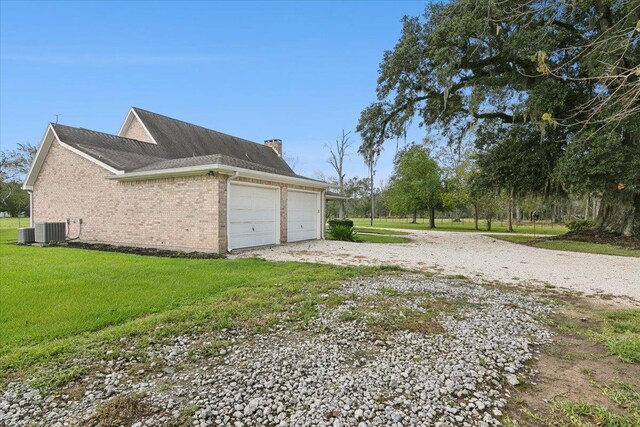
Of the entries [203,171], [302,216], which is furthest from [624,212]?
[203,171]

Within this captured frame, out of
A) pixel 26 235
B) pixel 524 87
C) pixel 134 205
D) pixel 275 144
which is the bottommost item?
pixel 26 235

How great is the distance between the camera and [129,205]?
10.9m

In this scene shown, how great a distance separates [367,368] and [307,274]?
3740 millimetres

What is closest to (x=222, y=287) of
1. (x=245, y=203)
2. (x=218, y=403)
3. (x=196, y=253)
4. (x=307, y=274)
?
(x=307, y=274)

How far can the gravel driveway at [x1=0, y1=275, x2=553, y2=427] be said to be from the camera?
2.07 m

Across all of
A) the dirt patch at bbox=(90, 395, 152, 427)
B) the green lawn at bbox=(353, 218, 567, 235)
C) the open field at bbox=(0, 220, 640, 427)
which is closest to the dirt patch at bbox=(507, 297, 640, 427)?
the open field at bbox=(0, 220, 640, 427)

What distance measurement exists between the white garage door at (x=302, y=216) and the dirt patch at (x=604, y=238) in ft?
36.7

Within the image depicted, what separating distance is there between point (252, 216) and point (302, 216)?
2881mm

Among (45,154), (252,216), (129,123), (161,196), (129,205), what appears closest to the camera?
(161,196)

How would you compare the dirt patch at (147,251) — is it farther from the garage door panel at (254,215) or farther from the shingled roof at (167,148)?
the shingled roof at (167,148)

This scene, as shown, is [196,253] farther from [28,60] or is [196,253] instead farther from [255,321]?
[28,60]

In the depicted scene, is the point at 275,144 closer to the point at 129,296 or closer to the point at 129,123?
the point at 129,123

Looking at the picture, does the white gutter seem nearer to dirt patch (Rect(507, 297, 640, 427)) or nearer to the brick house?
the brick house

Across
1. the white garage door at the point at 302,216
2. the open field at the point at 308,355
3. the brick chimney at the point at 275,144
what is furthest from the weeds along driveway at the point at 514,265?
the brick chimney at the point at 275,144
